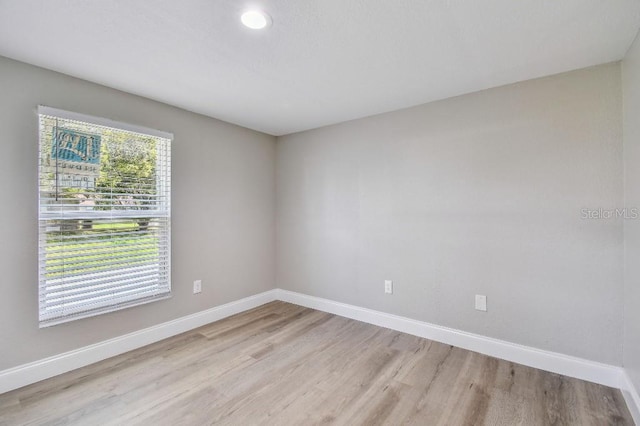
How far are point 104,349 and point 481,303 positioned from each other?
3.14 m

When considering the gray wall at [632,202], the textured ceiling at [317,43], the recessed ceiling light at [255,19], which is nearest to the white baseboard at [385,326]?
the gray wall at [632,202]

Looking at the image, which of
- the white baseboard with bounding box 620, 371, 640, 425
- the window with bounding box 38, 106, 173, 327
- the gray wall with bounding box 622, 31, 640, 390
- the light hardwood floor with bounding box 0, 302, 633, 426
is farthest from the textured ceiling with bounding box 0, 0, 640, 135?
the light hardwood floor with bounding box 0, 302, 633, 426

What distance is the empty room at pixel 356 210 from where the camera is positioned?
1694 millimetres

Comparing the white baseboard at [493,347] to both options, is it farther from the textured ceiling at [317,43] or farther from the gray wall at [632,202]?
the textured ceiling at [317,43]

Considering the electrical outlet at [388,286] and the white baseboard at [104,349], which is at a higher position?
the electrical outlet at [388,286]

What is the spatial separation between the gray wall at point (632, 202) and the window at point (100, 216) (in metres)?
3.47

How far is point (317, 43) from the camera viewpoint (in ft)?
5.83

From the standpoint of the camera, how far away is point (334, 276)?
344cm

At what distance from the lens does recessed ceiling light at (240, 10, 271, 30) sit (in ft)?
4.95

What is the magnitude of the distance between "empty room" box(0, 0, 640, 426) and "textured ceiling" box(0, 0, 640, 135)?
0.05 ft

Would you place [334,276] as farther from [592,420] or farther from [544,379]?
[592,420]

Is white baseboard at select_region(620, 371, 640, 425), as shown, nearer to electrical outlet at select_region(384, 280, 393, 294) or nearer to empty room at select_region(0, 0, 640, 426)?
empty room at select_region(0, 0, 640, 426)

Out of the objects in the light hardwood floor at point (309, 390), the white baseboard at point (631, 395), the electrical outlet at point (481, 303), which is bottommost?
the light hardwood floor at point (309, 390)

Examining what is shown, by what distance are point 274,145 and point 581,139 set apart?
3155 mm
